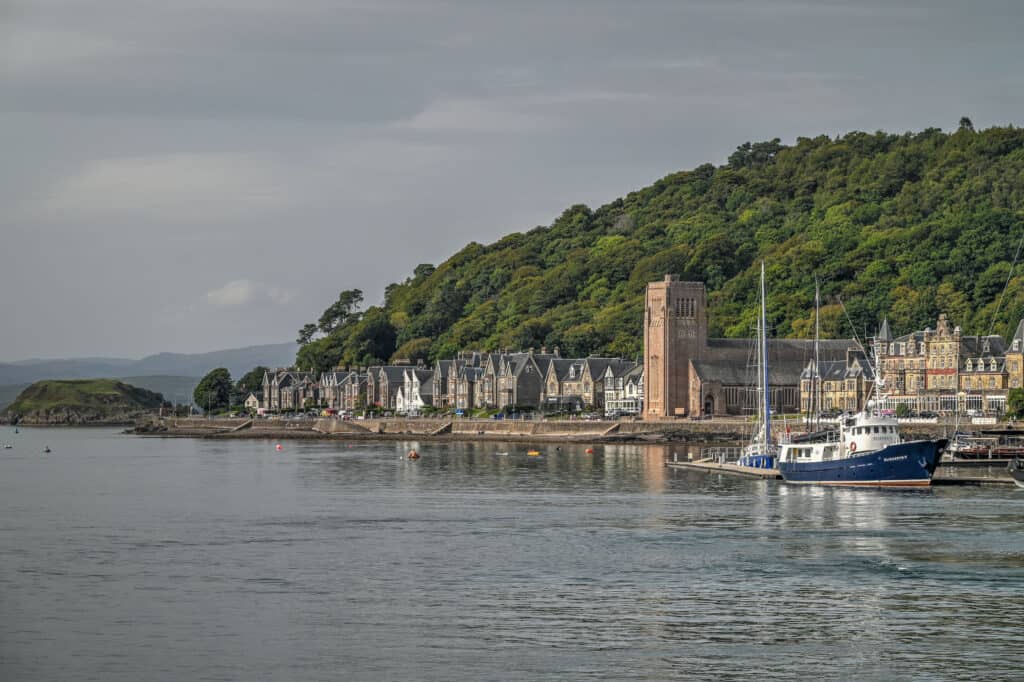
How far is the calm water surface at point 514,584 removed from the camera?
2798 centimetres

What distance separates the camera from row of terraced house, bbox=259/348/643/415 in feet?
454

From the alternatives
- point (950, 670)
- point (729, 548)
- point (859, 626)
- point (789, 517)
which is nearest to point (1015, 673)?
point (950, 670)

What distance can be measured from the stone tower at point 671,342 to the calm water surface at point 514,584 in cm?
6242

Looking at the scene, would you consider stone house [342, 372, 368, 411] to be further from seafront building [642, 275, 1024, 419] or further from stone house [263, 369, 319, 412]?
seafront building [642, 275, 1024, 419]

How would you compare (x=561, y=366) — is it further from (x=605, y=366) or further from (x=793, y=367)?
(x=793, y=367)

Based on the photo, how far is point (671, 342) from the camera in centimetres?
12888

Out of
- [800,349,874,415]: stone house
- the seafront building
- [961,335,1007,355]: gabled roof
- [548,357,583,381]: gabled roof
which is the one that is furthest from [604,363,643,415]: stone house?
[961,335,1007,355]: gabled roof

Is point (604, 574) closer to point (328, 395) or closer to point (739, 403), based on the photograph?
point (739, 403)

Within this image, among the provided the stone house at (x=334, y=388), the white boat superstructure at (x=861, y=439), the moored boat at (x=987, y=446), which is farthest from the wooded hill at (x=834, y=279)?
the white boat superstructure at (x=861, y=439)

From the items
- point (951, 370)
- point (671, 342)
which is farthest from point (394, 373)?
point (951, 370)

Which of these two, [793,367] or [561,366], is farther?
[561,366]

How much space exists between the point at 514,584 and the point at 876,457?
30.6 metres

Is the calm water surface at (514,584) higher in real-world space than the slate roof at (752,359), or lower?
lower

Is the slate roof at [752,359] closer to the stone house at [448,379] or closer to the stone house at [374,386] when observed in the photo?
the stone house at [448,379]
